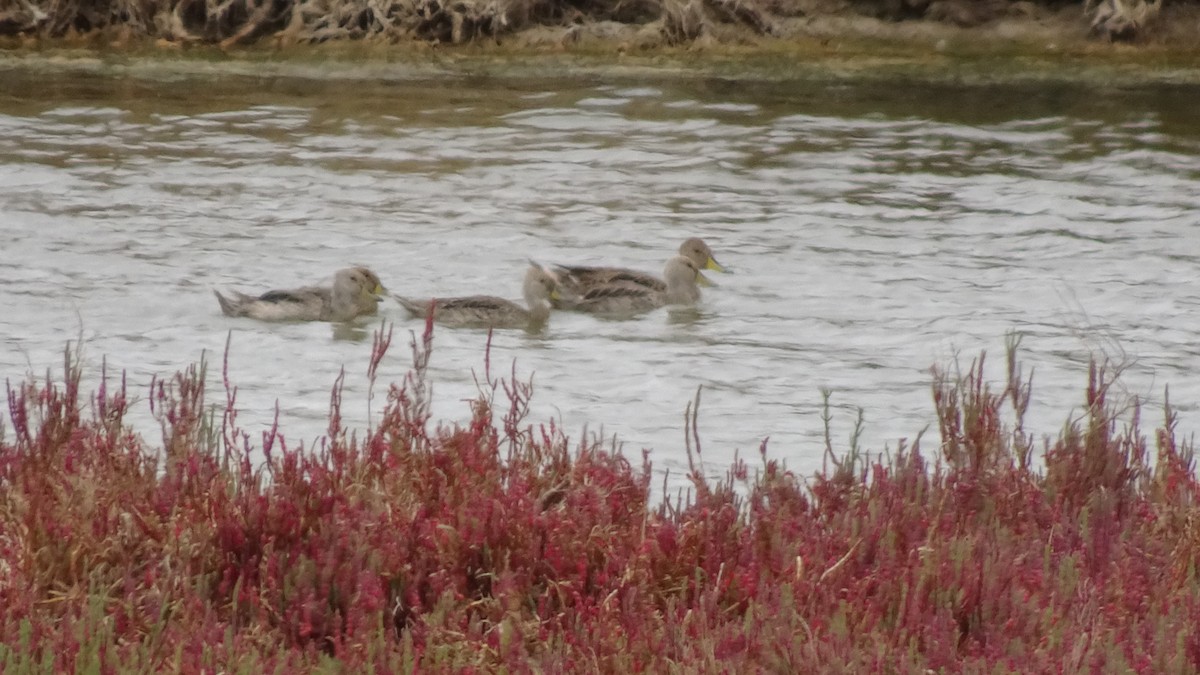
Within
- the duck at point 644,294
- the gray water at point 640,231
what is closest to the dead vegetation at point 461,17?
the gray water at point 640,231

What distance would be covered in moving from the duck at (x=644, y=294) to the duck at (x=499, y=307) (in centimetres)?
15

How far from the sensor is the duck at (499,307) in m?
9.64

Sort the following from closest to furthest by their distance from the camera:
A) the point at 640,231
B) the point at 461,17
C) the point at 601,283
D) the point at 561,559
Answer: the point at 561,559 → the point at 601,283 → the point at 640,231 → the point at 461,17

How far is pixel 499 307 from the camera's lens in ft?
31.8

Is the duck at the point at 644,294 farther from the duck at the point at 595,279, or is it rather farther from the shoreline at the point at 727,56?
the shoreline at the point at 727,56

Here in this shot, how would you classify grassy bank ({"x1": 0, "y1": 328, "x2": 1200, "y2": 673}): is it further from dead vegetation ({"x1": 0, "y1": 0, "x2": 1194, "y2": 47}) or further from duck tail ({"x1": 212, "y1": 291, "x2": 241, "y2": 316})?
dead vegetation ({"x1": 0, "y1": 0, "x2": 1194, "y2": 47})

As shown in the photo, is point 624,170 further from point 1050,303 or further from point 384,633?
point 384,633

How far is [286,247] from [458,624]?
7.19 meters

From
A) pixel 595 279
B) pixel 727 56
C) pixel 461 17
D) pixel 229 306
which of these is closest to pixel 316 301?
pixel 229 306

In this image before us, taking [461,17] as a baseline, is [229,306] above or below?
below

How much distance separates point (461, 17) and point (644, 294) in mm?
9880

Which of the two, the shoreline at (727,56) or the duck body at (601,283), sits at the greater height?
the shoreline at (727,56)

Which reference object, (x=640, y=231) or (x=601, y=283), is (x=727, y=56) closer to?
(x=640, y=231)

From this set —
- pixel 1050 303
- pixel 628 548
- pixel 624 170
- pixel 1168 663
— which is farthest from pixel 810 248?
pixel 1168 663
